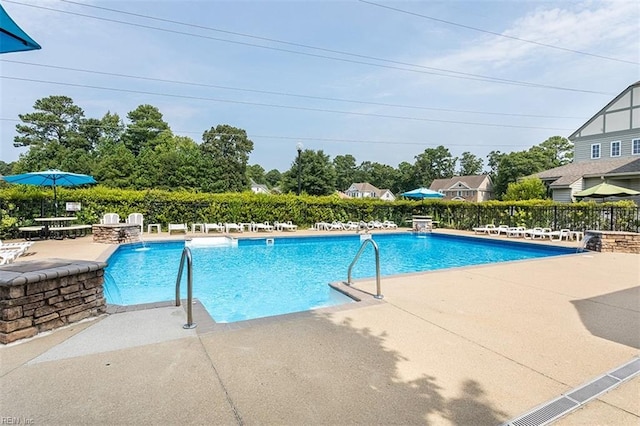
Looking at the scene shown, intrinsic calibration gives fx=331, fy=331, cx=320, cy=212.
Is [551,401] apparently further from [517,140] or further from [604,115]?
[517,140]

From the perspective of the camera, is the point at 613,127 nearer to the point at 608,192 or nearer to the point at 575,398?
the point at 608,192

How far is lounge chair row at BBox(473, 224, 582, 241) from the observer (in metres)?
12.8

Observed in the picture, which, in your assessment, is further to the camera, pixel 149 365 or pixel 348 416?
pixel 149 365

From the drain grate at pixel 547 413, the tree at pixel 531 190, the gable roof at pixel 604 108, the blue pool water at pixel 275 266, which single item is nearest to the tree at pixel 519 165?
the gable roof at pixel 604 108

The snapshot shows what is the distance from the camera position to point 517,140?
37031 millimetres

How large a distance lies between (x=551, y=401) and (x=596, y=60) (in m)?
18.9

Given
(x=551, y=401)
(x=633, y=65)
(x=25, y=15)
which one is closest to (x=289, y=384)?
(x=551, y=401)

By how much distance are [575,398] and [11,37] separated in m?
5.24

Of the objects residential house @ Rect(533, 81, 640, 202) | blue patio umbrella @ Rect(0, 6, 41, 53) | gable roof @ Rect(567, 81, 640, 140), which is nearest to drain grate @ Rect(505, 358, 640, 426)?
blue patio umbrella @ Rect(0, 6, 41, 53)

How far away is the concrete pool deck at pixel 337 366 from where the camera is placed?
2074 millimetres

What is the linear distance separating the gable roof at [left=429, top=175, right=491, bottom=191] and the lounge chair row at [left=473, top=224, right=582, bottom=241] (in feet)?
134

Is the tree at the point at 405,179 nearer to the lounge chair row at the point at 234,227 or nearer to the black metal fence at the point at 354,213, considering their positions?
the black metal fence at the point at 354,213

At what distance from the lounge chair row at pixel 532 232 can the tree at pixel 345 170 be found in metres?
55.6

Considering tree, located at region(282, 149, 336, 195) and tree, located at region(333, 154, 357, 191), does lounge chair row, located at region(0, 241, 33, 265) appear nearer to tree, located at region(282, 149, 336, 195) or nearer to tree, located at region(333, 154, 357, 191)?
tree, located at region(282, 149, 336, 195)
